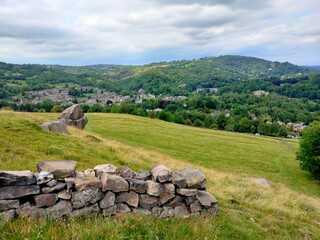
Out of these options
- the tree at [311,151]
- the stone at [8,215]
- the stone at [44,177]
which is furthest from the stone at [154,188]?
the tree at [311,151]

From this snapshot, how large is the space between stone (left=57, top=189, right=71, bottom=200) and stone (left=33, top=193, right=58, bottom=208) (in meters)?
0.14

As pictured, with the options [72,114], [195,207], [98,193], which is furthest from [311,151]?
[98,193]

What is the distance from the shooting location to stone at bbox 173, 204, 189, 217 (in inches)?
432

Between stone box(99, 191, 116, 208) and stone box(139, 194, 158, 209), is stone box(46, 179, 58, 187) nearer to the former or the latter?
stone box(99, 191, 116, 208)

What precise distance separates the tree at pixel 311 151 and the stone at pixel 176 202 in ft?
131

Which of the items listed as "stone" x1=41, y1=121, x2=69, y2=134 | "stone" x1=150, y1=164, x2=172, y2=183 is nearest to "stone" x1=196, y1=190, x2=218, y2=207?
"stone" x1=150, y1=164, x2=172, y2=183

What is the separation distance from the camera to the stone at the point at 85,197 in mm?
9398

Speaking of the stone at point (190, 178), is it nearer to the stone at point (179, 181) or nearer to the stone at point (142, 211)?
the stone at point (179, 181)

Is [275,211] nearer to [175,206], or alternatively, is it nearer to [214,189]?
[214,189]

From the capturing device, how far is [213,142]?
192 ft

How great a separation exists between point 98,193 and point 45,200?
1678 millimetres

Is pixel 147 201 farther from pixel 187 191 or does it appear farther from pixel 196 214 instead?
pixel 196 214

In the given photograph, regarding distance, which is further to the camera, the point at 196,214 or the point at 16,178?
the point at 196,214

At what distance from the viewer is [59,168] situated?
9.66 m
